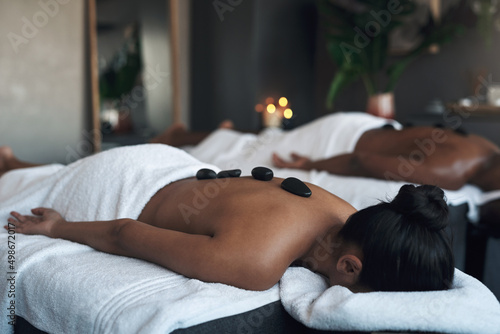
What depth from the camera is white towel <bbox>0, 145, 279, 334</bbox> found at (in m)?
0.85

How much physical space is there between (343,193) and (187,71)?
9.12 feet

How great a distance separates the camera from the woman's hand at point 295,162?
2.19 m

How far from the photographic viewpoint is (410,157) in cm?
197

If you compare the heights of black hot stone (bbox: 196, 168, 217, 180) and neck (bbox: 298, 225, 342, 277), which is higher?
black hot stone (bbox: 196, 168, 217, 180)

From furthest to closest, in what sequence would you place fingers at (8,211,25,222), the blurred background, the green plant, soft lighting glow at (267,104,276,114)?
1. soft lighting glow at (267,104,276,114)
2. the green plant
3. the blurred background
4. fingers at (8,211,25,222)

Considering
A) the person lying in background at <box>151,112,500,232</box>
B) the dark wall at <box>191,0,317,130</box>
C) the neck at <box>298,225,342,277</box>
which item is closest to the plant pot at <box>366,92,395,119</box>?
the person lying in background at <box>151,112,500,232</box>

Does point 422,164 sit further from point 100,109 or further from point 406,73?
point 100,109

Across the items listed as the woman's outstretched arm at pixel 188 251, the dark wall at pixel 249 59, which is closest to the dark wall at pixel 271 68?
the dark wall at pixel 249 59

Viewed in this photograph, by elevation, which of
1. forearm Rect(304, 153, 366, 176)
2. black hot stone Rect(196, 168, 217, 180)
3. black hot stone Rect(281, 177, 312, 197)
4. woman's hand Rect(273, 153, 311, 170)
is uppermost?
black hot stone Rect(281, 177, 312, 197)

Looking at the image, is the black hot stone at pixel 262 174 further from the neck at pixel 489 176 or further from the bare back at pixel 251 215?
the neck at pixel 489 176

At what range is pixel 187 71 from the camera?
428 centimetres

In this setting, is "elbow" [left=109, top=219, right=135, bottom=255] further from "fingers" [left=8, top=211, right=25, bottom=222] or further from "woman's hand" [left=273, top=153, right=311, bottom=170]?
"woman's hand" [left=273, top=153, right=311, bottom=170]

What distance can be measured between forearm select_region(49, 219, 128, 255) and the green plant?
2545mm

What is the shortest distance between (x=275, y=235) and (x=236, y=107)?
314 cm
